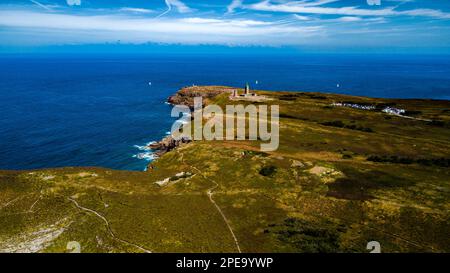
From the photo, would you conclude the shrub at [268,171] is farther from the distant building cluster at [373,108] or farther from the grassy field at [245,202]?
the distant building cluster at [373,108]

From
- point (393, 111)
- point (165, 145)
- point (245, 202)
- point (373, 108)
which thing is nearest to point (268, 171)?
point (245, 202)

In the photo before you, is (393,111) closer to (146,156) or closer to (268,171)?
(268,171)

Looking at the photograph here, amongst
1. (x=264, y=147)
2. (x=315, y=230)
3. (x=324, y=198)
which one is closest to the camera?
(x=315, y=230)

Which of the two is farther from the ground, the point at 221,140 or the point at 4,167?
the point at 221,140

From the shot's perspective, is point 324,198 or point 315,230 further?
point 324,198

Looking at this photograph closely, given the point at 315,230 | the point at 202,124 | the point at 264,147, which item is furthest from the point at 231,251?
the point at 202,124

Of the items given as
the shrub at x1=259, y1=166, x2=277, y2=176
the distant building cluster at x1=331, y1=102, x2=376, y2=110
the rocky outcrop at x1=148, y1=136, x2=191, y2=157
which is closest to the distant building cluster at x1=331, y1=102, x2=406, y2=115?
the distant building cluster at x1=331, y1=102, x2=376, y2=110
